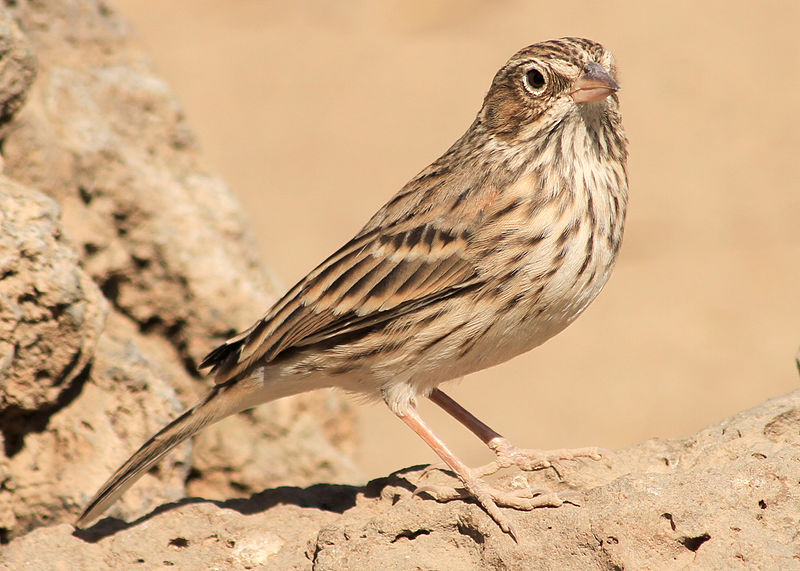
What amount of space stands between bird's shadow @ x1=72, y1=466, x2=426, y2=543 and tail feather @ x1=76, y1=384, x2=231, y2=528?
3.6 inches

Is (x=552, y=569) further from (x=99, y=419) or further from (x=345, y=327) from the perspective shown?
(x=99, y=419)

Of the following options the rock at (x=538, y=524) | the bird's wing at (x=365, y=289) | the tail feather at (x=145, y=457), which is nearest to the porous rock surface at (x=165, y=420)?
the rock at (x=538, y=524)

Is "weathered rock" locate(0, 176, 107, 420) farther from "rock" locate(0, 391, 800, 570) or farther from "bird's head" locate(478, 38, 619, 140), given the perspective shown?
"bird's head" locate(478, 38, 619, 140)

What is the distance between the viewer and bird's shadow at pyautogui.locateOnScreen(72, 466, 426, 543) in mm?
5191

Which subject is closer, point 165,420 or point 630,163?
point 165,420

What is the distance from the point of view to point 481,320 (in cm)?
516

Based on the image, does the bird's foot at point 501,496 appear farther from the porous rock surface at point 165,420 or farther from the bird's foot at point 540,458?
the bird's foot at point 540,458

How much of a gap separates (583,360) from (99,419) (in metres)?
8.20

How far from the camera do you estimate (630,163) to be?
16.2 meters

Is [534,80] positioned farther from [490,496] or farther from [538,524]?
[538,524]

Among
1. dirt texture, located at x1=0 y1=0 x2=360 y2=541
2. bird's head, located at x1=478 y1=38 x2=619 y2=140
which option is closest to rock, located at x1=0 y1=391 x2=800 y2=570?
dirt texture, located at x1=0 y1=0 x2=360 y2=541

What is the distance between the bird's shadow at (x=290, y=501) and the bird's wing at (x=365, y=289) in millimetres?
668

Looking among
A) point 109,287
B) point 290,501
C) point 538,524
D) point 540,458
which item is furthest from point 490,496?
point 109,287

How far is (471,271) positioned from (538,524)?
1367 millimetres
